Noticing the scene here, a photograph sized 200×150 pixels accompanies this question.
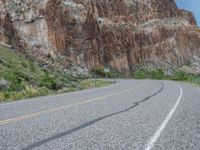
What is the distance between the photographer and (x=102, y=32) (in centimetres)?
11981

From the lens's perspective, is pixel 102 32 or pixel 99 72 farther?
pixel 102 32

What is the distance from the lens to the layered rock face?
8388 cm

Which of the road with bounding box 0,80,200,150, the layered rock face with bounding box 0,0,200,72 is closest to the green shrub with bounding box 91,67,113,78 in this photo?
the layered rock face with bounding box 0,0,200,72

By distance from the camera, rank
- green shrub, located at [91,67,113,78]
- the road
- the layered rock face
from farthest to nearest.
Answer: green shrub, located at [91,67,113,78] < the layered rock face < the road

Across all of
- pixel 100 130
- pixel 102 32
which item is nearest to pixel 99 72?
pixel 102 32

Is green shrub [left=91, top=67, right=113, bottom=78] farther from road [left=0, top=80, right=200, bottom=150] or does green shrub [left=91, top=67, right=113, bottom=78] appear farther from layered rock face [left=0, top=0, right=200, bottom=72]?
road [left=0, top=80, right=200, bottom=150]

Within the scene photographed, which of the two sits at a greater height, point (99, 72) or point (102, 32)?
point (102, 32)

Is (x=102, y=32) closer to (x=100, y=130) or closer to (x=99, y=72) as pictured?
(x=99, y=72)

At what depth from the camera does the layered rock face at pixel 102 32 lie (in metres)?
83.9

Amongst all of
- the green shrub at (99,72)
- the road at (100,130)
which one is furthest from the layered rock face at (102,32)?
the road at (100,130)

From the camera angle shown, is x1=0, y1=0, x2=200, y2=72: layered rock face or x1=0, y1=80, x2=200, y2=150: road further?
x1=0, y1=0, x2=200, y2=72: layered rock face

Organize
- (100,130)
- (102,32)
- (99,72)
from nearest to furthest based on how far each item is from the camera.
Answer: (100,130) → (99,72) → (102,32)

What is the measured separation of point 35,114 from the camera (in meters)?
13.5

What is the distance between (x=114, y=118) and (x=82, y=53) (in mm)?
88936
